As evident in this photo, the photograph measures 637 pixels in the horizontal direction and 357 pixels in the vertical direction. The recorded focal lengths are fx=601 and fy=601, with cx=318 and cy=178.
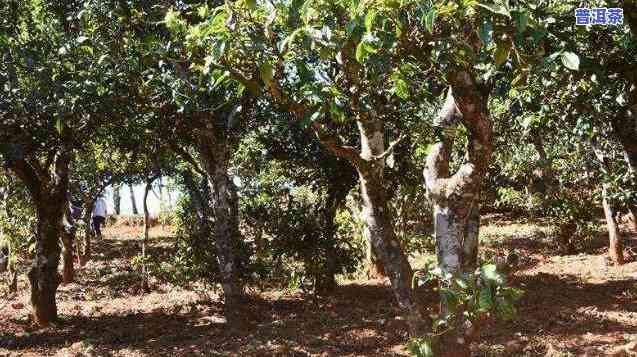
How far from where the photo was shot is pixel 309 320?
1005 centimetres

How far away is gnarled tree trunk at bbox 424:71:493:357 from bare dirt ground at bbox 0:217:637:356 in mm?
2820

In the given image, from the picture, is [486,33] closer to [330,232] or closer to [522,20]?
[522,20]

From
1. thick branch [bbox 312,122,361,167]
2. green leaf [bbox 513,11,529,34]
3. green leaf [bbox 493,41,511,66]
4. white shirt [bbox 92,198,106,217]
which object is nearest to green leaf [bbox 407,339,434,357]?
thick branch [bbox 312,122,361,167]

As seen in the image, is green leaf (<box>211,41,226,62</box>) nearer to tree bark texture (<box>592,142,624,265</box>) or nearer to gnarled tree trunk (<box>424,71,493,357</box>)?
gnarled tree trunk (<box>424,71,493,357</box>)

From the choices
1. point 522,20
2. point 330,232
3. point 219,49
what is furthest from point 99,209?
point 522,20

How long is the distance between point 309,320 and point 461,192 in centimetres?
598

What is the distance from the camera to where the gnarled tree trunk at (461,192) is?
175 inches

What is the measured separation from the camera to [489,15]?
3197mm

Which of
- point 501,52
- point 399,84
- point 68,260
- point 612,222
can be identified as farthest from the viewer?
point 68,260

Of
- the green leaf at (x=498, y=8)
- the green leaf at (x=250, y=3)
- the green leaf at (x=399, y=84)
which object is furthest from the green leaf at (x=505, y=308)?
the green leaf at (x=250, y=3)

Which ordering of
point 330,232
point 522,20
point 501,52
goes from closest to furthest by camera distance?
point 522,20 → point 501,52 → point 330,232

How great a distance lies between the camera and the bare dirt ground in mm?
8039

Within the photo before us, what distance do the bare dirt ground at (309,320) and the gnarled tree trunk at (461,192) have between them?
2820 millimetres

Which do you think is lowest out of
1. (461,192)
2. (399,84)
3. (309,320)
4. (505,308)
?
(309,320)
